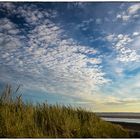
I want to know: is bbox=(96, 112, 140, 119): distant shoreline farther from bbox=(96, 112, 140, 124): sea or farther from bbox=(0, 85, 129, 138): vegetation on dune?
bbox=(0, 85, 129, 138): vegetation on dune

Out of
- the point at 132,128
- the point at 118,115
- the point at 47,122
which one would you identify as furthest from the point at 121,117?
the point at 47,122

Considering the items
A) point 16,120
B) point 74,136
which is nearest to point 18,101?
point 16,120

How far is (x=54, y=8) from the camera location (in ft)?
13.1

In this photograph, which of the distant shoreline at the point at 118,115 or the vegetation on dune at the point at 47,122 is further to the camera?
the distant shoreline at the point at 118,115

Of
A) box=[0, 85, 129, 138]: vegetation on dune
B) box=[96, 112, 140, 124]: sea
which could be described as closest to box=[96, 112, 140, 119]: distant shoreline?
box=[96, 112, 140, 124]: sea

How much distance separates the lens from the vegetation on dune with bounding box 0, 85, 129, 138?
365 centimetres

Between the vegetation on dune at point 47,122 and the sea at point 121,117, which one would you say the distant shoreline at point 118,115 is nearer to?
the sea at point 121,117

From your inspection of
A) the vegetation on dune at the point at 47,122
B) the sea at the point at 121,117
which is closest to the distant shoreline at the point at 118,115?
the sea at the point at 121,117

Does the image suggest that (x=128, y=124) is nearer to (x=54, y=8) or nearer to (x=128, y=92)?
(x=128, y=92)

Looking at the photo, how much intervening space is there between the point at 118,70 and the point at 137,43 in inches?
14.5

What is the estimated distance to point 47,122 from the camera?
3.78 metres

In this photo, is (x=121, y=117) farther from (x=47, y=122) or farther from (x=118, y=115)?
(x=47, y=122)

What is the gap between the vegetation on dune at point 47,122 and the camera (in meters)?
3.65

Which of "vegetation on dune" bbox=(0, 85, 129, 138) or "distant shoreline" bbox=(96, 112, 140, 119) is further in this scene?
"distant shoreline" bbox=(96, 112, 140, 119)
